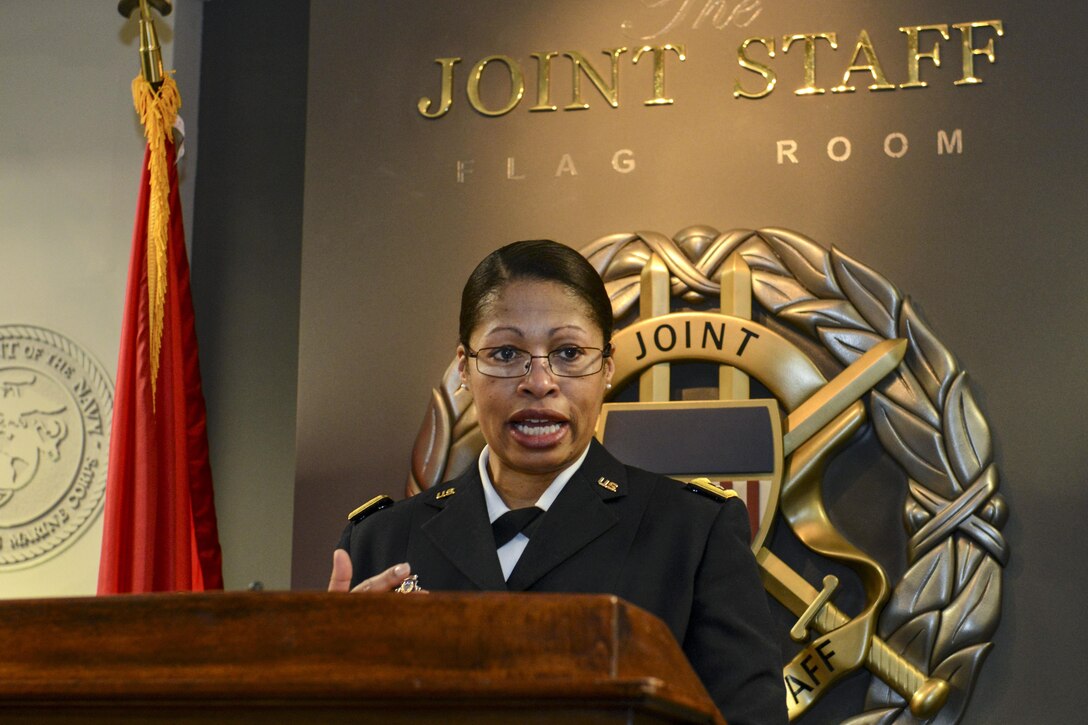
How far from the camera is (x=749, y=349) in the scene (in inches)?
107

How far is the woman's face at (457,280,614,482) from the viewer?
1.61m

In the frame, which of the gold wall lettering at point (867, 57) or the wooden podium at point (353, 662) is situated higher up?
the gold wall lettering at point (867, 57)

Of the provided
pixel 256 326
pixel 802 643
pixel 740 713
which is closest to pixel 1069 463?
pixel 802 643

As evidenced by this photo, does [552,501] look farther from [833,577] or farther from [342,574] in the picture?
[833,577]

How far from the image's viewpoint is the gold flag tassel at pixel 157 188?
3.09 meters

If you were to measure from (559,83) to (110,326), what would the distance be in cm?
130

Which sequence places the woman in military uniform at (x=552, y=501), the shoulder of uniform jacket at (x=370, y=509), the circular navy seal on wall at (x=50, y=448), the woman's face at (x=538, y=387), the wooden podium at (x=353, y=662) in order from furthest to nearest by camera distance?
the circular navy seal on wall at (x=50, y=448), the shoulder of uniform jacket at (x=370, y=509), the woman's face at (x=538, y=387), the woman in military uniform at (x=552, y=501), the wooden podium at (x=353, y=662)

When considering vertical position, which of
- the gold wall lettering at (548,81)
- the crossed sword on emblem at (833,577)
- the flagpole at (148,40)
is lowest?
the crossed sword on emblem at (833,577)

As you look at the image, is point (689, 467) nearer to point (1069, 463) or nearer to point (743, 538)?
point (1069, 463)

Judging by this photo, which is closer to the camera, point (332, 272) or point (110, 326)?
point (332, 272)

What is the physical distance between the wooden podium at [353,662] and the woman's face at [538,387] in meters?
0.90

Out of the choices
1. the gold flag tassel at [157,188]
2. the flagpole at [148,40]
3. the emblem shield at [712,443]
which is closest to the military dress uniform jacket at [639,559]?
the emblem shield at [712,443]

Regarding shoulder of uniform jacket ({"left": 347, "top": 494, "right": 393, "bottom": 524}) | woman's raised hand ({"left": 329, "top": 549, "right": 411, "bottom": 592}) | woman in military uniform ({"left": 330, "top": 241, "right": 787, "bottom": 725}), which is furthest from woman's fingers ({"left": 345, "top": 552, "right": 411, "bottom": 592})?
shoulder of uniform jacket ({"left": 347, "top": 494, "right": 393, "bottom": 524})

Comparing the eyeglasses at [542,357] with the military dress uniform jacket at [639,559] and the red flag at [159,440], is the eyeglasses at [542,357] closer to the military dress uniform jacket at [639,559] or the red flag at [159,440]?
the military dress uniform jacket at [639,559]
